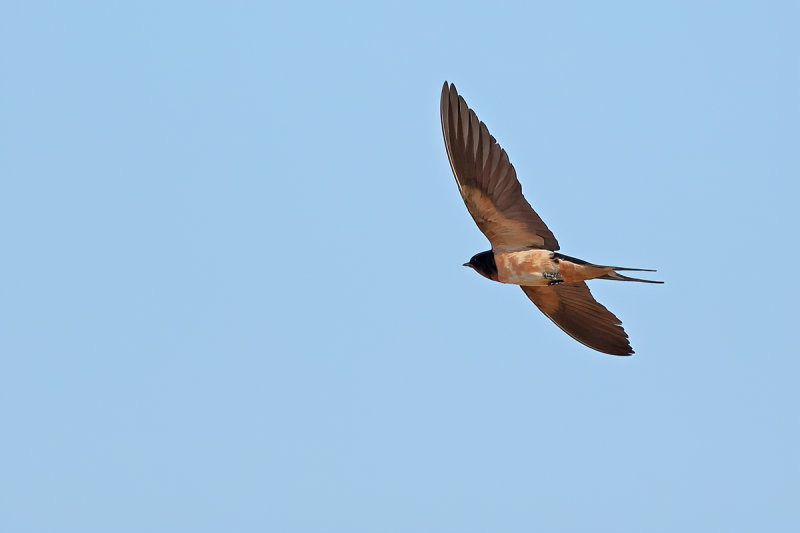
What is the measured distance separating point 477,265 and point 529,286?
2.75ft

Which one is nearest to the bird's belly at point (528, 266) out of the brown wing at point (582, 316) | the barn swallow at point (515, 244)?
the barn swallow at point (515, 244)

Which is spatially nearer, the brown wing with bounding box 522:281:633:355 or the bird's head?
the bird's head

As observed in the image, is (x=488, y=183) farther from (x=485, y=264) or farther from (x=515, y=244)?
(x=485, y=264)

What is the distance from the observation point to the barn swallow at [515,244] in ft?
34.9

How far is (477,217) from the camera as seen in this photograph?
11.3m

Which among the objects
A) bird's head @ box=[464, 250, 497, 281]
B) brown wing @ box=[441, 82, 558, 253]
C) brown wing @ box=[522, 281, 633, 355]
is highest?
brown wing @ box=[441, 82, 558, 253]

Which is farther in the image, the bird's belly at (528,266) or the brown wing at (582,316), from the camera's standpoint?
the brown wing at (582,316)

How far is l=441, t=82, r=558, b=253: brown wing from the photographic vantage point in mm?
10594

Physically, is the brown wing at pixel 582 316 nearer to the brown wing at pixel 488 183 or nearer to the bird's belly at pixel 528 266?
the bird's belly at pixel 528 266

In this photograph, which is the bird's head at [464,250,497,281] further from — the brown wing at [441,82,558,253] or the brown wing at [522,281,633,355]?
the brown wing at [522,281,633,355]

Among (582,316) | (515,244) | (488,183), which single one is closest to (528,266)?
(515,244)

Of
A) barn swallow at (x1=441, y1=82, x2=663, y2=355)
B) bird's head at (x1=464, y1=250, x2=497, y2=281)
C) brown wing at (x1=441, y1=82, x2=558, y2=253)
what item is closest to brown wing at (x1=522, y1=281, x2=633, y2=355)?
barn swallow at (x1=441, y1=82, x2=663, y2=355)

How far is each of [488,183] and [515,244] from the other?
81 centimetres

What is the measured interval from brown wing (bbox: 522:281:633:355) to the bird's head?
0.88 metres
